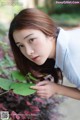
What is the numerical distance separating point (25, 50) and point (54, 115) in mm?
426

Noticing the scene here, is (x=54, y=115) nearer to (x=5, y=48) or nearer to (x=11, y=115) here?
(x=11, y=115)

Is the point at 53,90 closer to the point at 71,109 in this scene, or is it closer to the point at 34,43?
the point at 71,109

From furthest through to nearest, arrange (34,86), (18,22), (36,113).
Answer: (36,113) < (34,86) < (18,22)

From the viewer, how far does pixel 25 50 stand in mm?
1225

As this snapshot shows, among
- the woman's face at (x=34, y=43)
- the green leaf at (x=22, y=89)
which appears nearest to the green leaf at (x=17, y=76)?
the green leaf at (x=22, y=89)

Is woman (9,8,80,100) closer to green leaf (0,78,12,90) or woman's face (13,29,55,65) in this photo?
woman's face (13,29,55,65)

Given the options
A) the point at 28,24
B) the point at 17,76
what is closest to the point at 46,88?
the point at 17,76

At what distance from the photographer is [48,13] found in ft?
4.62

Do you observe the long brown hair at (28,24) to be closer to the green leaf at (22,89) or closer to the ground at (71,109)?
the green leaf at (22,89)

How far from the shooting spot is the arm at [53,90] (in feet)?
4.39

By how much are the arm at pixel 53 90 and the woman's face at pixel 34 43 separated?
0.15 metres

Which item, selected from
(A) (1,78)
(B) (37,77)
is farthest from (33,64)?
(A) (1,78)

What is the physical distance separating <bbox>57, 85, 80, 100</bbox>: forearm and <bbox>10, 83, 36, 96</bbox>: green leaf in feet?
0.45

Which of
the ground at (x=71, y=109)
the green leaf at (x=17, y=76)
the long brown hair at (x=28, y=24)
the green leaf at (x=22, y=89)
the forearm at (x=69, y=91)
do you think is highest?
the long brown hair at (x=28, y=24)
